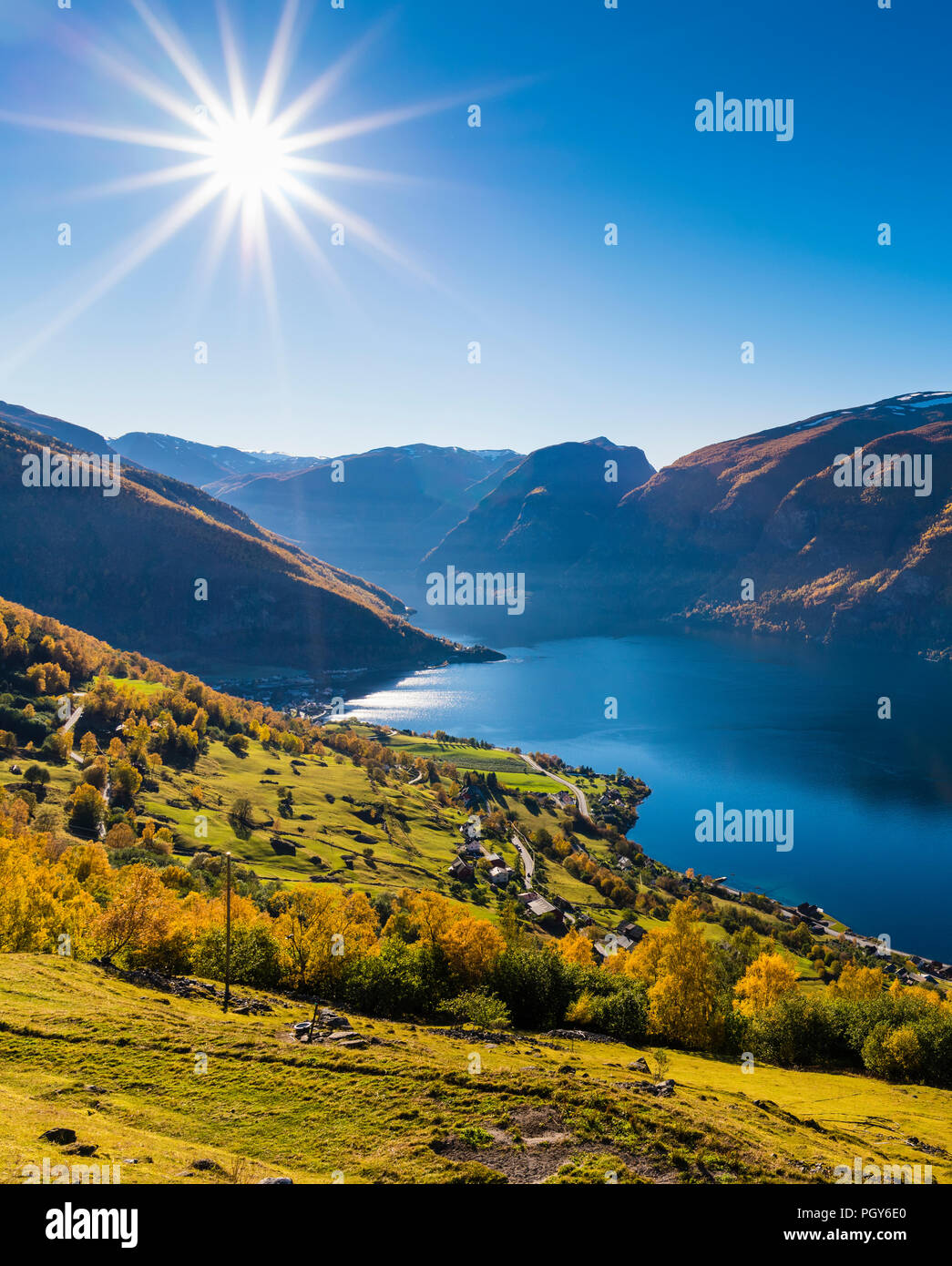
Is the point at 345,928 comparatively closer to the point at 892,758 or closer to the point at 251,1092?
the point at 251,1092

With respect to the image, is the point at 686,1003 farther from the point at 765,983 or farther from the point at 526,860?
the point at 526,860

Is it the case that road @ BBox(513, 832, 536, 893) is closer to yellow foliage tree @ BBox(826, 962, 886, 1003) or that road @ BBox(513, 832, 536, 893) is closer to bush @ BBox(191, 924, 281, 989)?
yellow foliage tree @ BBox(826, 962, 886, 1003)

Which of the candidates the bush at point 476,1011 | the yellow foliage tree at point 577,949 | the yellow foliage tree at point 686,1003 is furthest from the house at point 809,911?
the bush at point 476,1011

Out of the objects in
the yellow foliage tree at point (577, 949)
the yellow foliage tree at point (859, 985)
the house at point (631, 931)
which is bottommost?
the house at point (631, 931)

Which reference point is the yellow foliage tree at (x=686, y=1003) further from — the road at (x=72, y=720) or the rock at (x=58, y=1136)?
the road at (x=72, y=720)

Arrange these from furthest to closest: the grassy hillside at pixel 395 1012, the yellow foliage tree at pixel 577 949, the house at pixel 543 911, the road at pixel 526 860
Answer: the road at pixel 526 860, the house at pixel 543 911, the yellow foliage tree at pixel 577 949, the grassy hillside at pixel 395 1012

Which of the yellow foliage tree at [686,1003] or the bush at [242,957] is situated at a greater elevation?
the bush at [242,957]

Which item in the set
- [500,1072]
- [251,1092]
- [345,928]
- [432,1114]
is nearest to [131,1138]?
[251,1092]

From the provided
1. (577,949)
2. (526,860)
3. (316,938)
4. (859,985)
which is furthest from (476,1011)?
(526,860)
